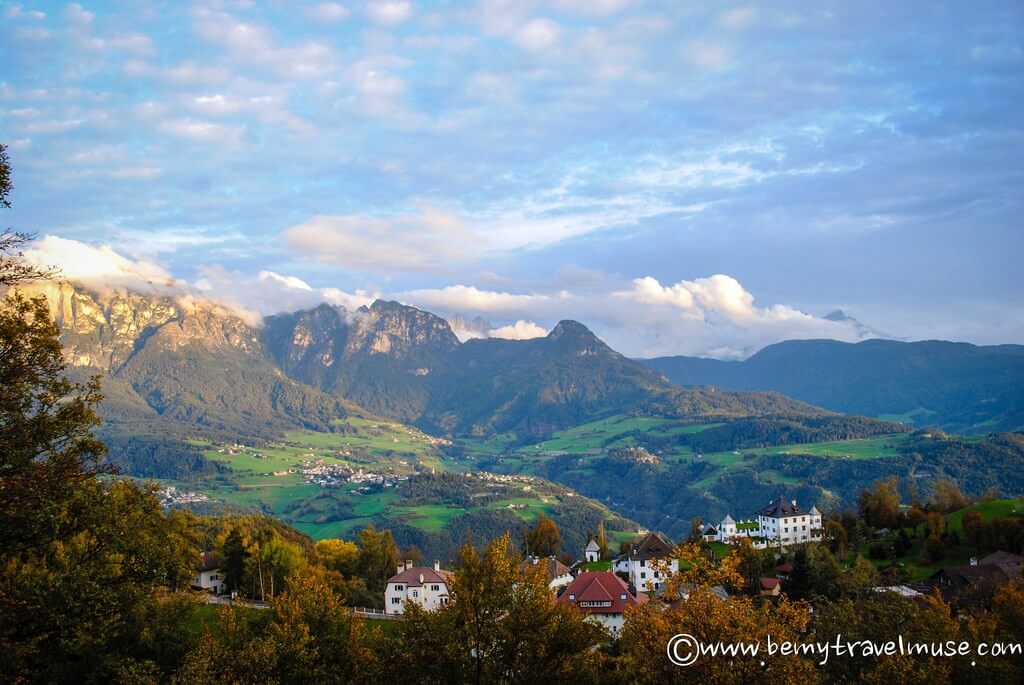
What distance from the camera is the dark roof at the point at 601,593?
61.4 m

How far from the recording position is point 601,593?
6228 centimetres

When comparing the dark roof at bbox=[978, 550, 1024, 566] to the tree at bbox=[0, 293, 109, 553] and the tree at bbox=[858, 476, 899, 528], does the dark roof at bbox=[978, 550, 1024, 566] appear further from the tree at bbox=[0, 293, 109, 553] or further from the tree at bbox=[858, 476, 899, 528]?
the tree at bbox=[0, 293, 109, 553]

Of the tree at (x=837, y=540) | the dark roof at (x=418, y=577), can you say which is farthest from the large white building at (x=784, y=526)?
the dark roof at (x=418, y=577)

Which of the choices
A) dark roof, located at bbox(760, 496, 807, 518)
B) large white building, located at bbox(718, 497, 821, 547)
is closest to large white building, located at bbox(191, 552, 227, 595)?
large white building, located at bbox(718, 497, 821, 547)

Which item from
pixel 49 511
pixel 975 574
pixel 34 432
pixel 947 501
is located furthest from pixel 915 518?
pixel 34 432

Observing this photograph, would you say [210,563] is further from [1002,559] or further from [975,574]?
[1002,559]

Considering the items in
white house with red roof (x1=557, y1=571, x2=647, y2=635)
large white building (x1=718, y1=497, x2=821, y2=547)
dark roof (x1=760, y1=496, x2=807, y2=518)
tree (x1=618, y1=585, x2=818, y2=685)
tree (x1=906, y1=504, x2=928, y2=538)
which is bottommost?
large white building (x1=718, y1=497, x2=821, y2=547)

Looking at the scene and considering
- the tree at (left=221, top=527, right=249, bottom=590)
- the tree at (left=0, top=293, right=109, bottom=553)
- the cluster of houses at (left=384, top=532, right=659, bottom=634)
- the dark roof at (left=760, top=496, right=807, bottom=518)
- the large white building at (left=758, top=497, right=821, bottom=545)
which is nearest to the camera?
the tree at (left=0, top=293, right=109, bottom=553)

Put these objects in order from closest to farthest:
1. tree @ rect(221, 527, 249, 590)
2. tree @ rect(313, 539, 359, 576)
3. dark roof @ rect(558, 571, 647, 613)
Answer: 1. dark roof @ rect(558, 571, 647, 613)
2. tree @ rect(221, 527, 249, 590)
3. tree @ rect(313, 539, 359, 576)

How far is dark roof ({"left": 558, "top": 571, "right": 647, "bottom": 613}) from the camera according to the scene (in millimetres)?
61438

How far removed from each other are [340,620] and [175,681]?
42.8ft

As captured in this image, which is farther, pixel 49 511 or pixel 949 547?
pixel 949 547

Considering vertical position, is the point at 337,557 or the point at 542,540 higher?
the point at 337,557

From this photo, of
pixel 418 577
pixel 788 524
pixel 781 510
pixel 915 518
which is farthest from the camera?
pixel 781 510
